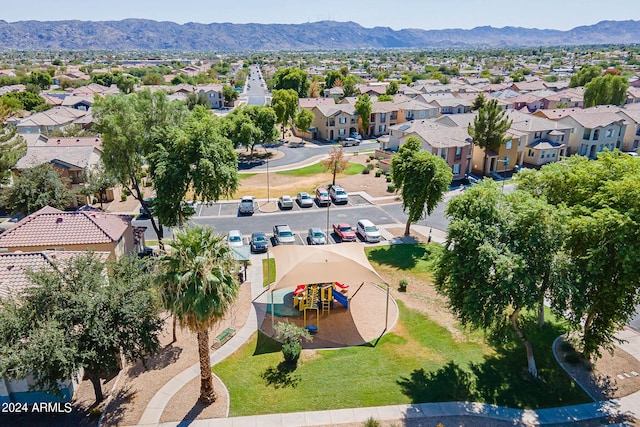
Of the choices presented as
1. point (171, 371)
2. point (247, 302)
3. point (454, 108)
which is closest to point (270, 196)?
point (247, 302)

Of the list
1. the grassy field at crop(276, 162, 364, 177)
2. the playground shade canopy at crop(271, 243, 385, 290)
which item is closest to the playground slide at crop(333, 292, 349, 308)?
the playground shade canopy at crop(271, 243, 385, 290)

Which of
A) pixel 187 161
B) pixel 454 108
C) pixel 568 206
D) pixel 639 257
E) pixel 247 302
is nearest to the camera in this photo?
pixel 639 257

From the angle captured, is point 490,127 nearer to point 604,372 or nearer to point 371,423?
point 604,372


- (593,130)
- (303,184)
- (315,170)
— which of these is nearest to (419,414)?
(303,184)

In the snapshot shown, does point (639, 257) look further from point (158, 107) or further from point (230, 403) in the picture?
point (158, 107)

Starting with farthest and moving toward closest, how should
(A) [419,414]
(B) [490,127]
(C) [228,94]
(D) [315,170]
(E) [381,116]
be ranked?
1. (C) [228,94]
2. (E) [381,116]
3. (D) [315,170]
4. (B) [490,127]
5. (A) [419,414]

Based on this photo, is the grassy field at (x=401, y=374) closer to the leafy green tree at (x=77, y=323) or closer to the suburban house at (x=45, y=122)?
the leafy green tree at (x=77, y=323)

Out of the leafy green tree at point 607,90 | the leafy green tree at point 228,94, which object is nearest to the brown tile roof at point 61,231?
the leafy green tree at point 607,90
